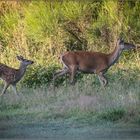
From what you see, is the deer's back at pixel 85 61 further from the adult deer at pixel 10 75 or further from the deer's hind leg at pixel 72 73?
the adult deer at pixel 10 75

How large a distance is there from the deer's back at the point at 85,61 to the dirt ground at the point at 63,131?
4.24m

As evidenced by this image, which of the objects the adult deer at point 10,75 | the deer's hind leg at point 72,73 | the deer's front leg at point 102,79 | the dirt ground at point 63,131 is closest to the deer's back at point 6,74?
the adult deer at point 10,75

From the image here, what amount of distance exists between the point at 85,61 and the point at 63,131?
17.0 feet

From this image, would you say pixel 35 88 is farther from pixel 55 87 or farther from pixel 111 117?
pixel 111 117

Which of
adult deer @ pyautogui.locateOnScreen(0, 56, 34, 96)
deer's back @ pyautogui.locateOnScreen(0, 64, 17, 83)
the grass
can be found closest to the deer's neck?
the grass

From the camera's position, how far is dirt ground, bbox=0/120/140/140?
11914mm

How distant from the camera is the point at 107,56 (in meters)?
17.6

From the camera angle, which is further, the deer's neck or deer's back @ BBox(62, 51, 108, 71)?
the deer's neck

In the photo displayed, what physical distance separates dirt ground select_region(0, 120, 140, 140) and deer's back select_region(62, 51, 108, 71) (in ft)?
13.9

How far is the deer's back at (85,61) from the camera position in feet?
57.1

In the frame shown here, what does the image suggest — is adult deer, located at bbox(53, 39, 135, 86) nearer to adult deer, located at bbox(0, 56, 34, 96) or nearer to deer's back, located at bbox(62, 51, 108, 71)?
deer's back, located at bbox(62, 51, 108, 71)

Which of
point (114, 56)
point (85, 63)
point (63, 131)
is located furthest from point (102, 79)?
point (63, 131)

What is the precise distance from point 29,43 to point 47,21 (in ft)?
2.63

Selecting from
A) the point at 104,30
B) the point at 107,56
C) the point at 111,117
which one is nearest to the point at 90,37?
the point at 104,30
